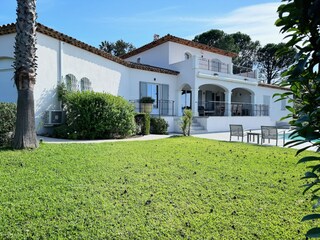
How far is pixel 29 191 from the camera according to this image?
5027 mm

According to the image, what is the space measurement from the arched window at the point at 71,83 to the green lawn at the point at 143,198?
749 centimetres

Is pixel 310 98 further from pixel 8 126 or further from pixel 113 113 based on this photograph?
pixel 113 113

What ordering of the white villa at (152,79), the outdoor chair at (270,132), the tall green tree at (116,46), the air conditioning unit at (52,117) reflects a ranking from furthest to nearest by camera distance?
the tall green tree at (116,46) < the outdoor chair at (270,132) < the air conditioning unit at (52,117) < the white villa at (152,79)

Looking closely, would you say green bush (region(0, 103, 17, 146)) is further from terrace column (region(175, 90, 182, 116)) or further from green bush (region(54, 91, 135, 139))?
terrace column (region(175, 90, 182, 116))

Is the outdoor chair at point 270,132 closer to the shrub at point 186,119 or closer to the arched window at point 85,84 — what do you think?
the shrub at point 186,119

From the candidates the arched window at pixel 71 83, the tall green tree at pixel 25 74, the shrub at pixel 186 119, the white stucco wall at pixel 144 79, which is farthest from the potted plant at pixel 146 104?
the tall green tree at pixel 25 74

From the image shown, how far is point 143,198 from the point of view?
199 inches

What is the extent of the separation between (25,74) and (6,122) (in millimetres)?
2154

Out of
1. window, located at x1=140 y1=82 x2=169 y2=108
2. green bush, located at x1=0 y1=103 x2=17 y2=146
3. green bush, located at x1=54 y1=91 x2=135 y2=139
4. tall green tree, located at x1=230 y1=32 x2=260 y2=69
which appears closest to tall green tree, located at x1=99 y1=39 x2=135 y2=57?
tall green tree, located at x1=230 y1=32 x2=260 y2=69

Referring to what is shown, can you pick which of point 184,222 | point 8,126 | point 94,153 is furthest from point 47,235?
point 8,126

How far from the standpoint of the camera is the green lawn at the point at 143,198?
4.03 meters

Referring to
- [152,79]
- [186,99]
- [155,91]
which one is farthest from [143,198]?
[186,99]

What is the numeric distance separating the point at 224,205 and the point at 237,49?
50105mm

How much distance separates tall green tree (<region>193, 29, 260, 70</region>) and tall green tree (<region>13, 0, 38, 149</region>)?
4149 cm
